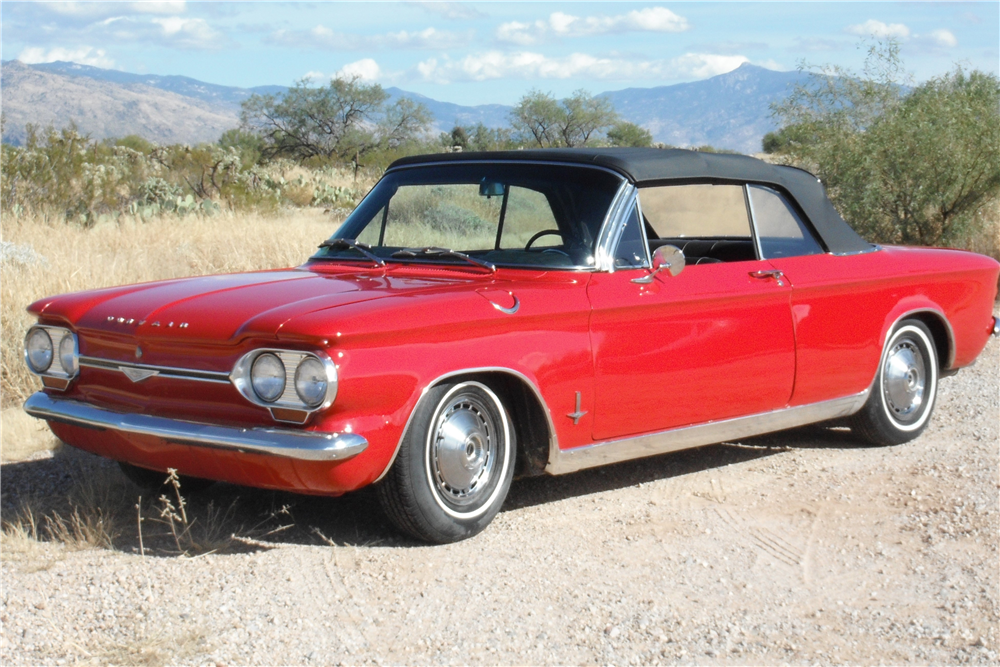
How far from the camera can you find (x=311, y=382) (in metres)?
3.71

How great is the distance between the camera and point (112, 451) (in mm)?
4258

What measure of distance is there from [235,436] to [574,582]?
1309mm

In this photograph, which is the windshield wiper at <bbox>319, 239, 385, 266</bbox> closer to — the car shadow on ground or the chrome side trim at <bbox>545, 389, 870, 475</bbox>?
the car shadow on ground

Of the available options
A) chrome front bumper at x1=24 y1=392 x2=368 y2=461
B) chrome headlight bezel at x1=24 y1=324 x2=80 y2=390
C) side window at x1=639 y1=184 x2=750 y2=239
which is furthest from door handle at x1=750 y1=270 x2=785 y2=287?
chrome headlight bezel at x1=24 y1=324 x2=80 y2=390

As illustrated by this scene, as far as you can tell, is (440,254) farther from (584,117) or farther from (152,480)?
(584,117)

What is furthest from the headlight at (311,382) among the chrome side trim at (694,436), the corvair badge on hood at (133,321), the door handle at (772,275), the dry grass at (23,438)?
the dry grass at (23,438)

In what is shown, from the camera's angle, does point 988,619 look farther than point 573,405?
No

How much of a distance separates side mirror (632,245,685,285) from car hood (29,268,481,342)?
30.3 inches

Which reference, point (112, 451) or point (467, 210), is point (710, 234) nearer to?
point (467, 210)

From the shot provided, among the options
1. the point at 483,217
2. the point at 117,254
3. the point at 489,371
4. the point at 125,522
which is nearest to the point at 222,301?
the point at 489,371

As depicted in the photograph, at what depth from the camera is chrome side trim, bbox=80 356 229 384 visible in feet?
12.7

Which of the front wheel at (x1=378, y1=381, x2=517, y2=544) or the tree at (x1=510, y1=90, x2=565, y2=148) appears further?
the tree at (x1=510, y1=90, x2=565, y2=148)

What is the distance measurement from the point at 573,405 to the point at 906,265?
102 inches

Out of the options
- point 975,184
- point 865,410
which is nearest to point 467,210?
point 865,410
